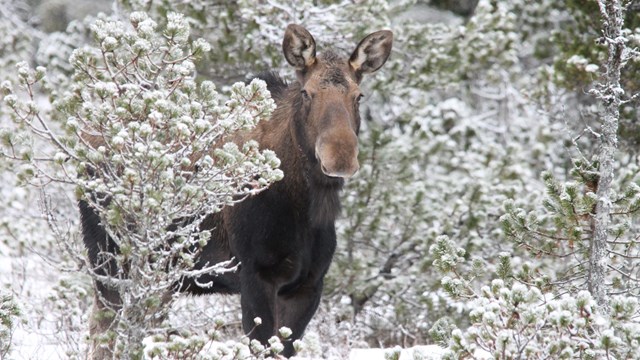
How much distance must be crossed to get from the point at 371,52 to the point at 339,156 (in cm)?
139

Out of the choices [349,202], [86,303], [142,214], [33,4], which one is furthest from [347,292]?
[33,4]

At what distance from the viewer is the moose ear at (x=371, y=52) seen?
6684 mm

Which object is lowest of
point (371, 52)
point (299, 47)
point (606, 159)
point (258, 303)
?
point (258, 303)

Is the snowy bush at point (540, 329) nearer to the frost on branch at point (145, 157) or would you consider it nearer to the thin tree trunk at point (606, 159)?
the thin tree trunk at point (606, 159)

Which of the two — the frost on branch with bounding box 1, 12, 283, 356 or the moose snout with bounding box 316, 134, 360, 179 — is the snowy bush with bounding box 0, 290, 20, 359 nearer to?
the frost on branch with bounding box 1, 12, 283, 356

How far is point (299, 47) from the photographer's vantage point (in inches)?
256

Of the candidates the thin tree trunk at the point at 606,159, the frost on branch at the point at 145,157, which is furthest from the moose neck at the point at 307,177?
Answer: the thin tree trunk at the point at 606,159

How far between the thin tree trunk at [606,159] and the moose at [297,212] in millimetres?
1580

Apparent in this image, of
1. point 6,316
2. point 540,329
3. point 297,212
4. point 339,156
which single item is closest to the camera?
point 540,329

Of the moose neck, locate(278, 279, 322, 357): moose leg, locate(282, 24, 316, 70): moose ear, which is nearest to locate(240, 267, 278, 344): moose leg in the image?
locate(278, 279, 322, 357): moose leg

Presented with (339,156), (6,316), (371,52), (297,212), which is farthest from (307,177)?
(6,316)

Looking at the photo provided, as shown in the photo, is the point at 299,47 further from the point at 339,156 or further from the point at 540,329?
the point at 540,329

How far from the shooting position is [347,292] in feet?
31.6

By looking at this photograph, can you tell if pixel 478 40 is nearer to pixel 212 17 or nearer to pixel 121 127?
pixel 212 17
